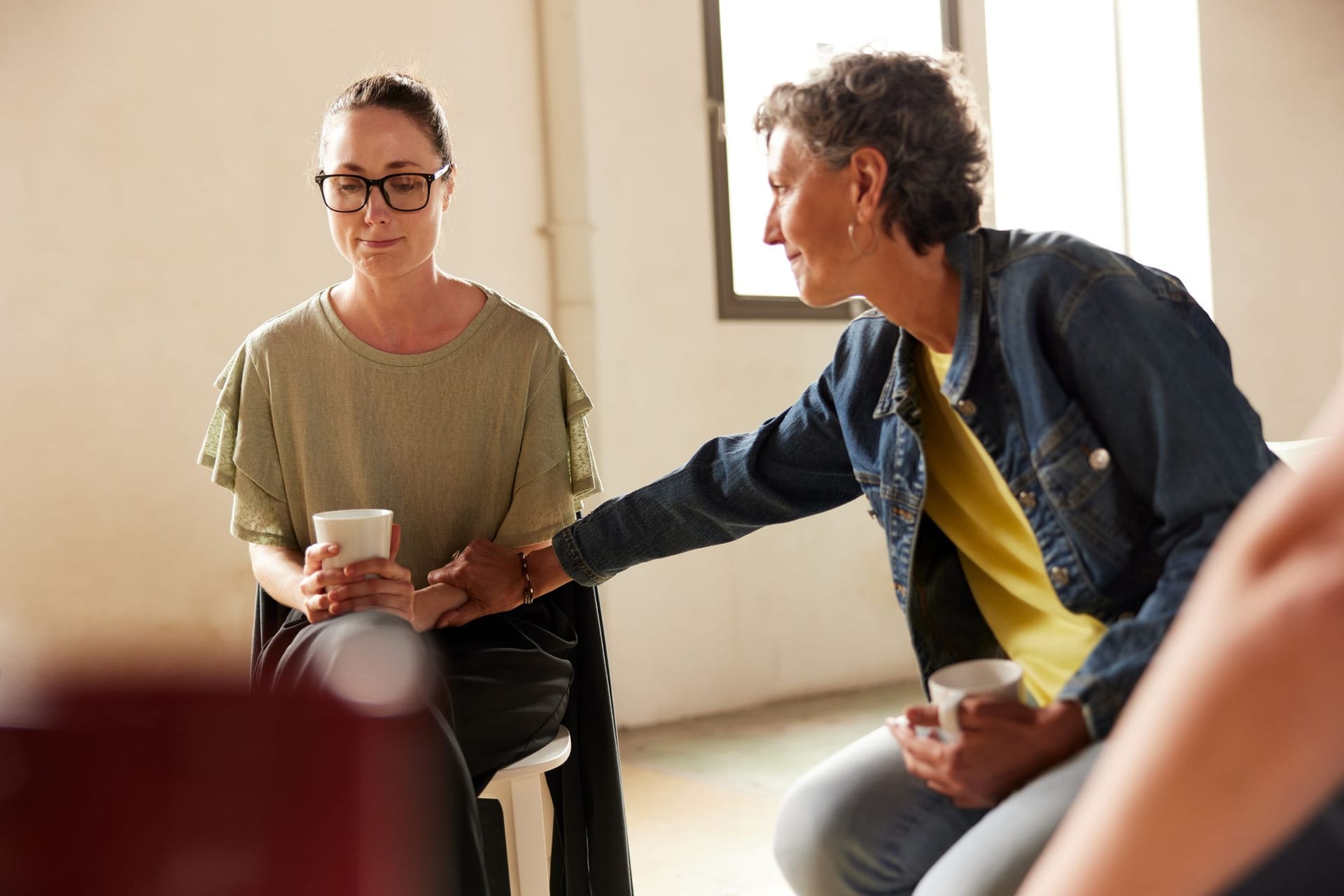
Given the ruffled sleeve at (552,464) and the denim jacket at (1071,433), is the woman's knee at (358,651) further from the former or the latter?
the denim jacket at (1071,433)

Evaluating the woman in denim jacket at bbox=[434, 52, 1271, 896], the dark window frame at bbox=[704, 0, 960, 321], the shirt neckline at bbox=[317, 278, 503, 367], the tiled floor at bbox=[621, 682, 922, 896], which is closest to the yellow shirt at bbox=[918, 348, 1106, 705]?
the woman in denim jacket at bbox=[434, 52, 1271, 896]

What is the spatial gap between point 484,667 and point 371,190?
30.6 inches

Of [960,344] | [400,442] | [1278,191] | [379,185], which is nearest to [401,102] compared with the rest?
[379,185]

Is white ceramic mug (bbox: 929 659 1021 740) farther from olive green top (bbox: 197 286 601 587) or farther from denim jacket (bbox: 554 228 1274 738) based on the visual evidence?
olive green top (bbox: 197 286 601 587)

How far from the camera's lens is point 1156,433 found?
4.01 feet

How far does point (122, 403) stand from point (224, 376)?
5.03ft

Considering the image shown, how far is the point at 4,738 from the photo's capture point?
1.54 feet

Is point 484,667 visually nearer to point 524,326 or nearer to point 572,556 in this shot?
point 572,556

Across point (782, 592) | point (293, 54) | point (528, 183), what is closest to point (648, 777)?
point (782, 592)

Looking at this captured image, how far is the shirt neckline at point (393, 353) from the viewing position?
1993mm

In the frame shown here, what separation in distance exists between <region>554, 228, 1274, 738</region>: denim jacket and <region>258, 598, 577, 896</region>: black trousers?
517 mm

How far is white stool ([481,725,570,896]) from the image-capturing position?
181 cm

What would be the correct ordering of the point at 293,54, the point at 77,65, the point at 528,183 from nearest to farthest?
the point at 77,65 → the point at 293,54 → the point at 528,183

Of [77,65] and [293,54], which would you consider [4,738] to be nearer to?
[77,65]
